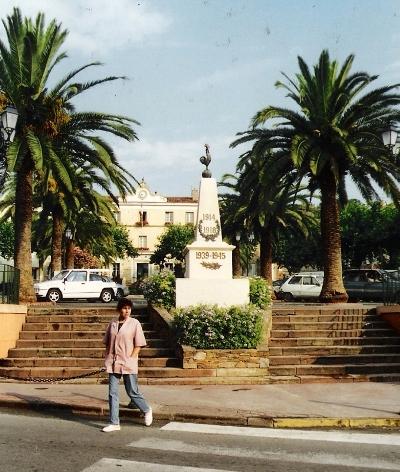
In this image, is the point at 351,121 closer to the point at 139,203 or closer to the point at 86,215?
the point at 86,215

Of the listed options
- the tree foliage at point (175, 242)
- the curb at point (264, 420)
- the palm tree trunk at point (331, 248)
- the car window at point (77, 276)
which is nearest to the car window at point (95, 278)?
Result: the car window at point (77, 276)

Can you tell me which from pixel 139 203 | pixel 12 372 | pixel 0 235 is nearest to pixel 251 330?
pixel 12 372

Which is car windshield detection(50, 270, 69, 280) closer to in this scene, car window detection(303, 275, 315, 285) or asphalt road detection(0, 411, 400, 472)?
car window detection(303, 275, 315, 285)

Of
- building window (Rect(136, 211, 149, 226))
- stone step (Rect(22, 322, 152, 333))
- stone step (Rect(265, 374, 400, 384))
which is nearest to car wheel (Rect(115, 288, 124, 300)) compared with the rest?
stone step (Rect(22, 322, 152, 333))

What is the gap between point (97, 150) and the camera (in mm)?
18812

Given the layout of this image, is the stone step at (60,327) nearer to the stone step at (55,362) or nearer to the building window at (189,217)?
the stone step at (55,362)

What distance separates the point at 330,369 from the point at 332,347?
51.7 inches

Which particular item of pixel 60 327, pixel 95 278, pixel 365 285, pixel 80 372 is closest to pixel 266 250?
pixel 365 285

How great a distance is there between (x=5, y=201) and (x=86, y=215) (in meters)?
5.33

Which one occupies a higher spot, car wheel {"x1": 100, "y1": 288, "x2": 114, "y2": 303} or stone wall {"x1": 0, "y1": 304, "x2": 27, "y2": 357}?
car wheel {"x1": 100, "y1": 288, "x2": 114, "y2": 303}

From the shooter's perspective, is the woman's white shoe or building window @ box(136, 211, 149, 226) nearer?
the woman's white shoe

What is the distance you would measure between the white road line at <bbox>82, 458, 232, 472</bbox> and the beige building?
67.9 m

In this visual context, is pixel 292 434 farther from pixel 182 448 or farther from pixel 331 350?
pixel 331 350

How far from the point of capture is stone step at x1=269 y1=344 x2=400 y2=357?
1285 centimetres
